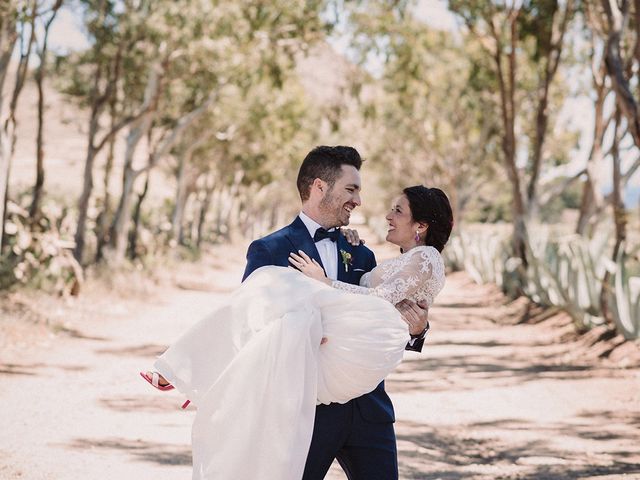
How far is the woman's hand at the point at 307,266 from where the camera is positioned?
13.2ft

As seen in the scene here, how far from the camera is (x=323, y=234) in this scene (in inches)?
166

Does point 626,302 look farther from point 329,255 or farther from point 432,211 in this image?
point 329,255

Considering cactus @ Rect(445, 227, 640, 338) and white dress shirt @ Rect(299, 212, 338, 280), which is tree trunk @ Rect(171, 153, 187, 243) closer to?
cactus @ Rect(445, 227, 640, 338)

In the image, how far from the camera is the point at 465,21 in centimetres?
2083

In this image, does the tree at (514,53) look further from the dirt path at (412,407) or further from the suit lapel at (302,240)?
the suit lapel at (302,240)

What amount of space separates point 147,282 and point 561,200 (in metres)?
100

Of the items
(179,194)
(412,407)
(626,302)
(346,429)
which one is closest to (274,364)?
(346,429)

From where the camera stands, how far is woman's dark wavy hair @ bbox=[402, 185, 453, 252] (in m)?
4.34

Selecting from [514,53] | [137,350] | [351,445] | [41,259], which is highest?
[514,53]

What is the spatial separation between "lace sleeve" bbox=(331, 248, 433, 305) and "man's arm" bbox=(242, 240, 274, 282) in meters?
0.31

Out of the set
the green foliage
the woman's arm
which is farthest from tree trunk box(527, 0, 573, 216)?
the woman's arm

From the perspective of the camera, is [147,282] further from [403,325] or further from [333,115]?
[403,325]

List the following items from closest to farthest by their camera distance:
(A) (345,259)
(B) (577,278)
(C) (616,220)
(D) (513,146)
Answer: (A) (345,259) → (B) (577,278) → (C) (616,220) → (D) (513,146)

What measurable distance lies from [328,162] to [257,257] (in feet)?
1.72
